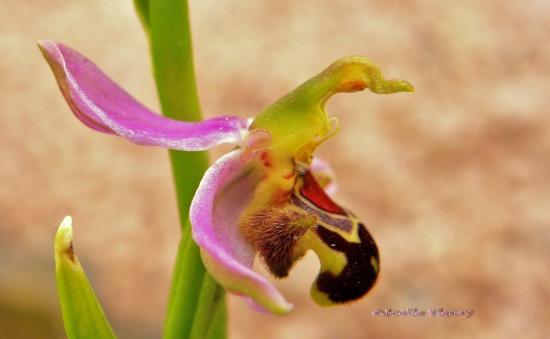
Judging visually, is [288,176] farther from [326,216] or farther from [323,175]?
[323,175]

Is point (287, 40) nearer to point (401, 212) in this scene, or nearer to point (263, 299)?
point (401, 212)

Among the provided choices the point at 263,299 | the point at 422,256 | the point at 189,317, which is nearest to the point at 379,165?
the point at 422,256

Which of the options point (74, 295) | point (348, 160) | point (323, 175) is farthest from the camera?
point (348, 160)

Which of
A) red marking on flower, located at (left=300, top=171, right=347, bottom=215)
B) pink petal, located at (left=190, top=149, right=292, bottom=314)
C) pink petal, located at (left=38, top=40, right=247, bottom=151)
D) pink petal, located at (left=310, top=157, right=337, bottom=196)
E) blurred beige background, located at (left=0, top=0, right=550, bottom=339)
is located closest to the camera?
pink petal, located at (left=190, top=149, right=292, bottom=314)

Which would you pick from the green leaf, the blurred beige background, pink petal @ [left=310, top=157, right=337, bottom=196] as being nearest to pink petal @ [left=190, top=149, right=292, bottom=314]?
the green leaf

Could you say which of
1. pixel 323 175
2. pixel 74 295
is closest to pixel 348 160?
pixel 323 175

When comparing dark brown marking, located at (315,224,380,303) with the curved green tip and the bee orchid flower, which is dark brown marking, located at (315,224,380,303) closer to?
the bee orchid flower
